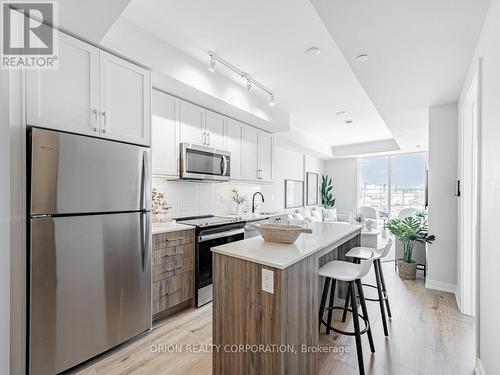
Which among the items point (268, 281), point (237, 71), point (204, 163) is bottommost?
point (268, 281)

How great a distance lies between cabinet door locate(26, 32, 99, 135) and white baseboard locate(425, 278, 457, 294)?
14.2 feet

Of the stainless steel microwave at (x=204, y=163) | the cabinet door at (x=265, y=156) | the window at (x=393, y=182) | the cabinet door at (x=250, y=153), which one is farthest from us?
the window at (x=393, y=182)

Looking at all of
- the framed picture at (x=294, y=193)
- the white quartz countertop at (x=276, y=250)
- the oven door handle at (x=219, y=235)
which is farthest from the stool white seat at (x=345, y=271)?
the framed picture at (x=294, y=193)

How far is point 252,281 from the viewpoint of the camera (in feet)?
4.78

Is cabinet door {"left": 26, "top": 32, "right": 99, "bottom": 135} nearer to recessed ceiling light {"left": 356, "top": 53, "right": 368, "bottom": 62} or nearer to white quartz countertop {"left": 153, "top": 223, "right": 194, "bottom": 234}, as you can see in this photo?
white quartz countertop {"left": 153, "top": 223, "right": 194, "bottom": 234}

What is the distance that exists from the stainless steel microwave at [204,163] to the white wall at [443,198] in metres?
2.87

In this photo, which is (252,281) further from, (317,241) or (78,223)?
(78,223)

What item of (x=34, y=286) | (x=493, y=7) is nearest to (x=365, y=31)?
(x=493, y=7)

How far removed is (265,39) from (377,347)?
293cm

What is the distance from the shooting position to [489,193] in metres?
1.51

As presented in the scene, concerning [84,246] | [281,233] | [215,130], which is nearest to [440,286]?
[281,233]

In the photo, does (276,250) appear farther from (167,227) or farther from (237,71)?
(237,71)

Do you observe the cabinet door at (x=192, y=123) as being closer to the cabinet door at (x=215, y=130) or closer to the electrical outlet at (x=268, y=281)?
the cabinet door at (x=215, y=130)

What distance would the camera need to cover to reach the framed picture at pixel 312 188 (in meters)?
7.36
